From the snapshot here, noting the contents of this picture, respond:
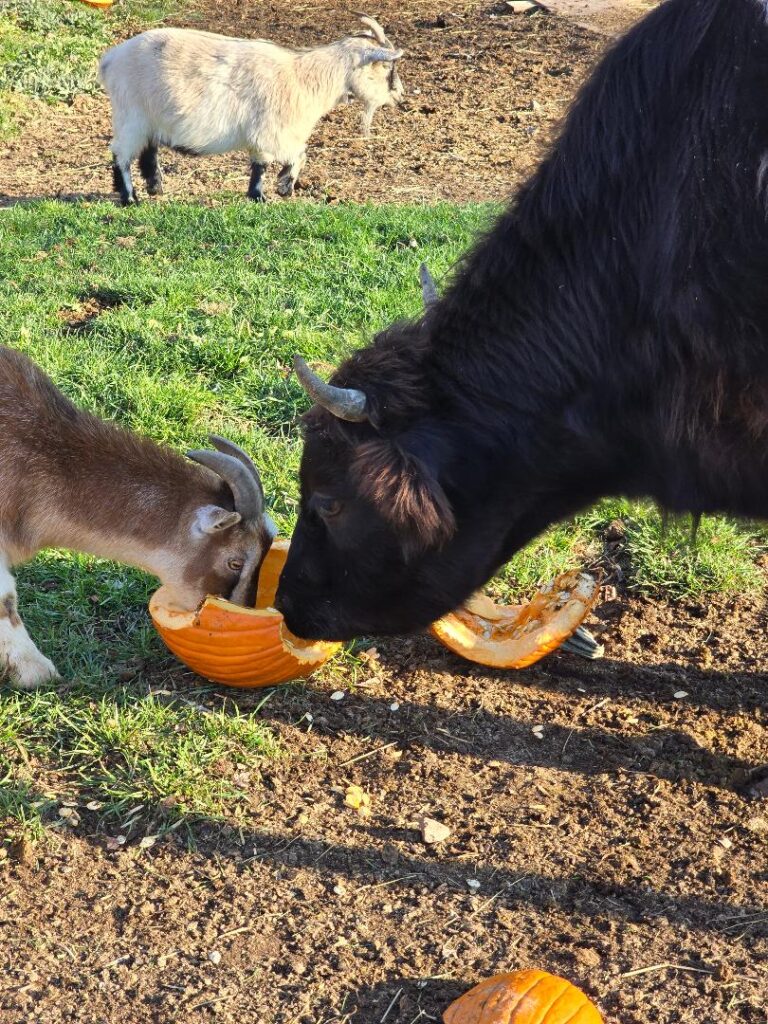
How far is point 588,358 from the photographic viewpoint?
3.43 meters

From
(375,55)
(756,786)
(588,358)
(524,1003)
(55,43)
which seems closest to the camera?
(524,1003)

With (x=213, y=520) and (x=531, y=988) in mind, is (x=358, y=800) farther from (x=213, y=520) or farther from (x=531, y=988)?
(x=213, y=520)

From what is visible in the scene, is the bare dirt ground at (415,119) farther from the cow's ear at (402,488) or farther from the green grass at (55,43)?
the cow's ear at (402,488)

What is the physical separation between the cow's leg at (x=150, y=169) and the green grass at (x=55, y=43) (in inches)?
108

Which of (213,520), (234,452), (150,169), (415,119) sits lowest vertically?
(150,169)

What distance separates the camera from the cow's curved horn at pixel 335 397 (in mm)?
3494

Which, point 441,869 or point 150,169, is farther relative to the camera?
point 150,169

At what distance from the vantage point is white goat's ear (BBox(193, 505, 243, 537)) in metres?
4.64

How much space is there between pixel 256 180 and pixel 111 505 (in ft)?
22.3

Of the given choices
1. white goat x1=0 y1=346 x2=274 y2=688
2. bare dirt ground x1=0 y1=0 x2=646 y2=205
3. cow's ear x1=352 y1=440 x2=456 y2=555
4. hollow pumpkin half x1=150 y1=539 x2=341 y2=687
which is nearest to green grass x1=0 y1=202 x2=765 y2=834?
hollow pumpkin half x1=150 y1=539 x2=341 y2=687

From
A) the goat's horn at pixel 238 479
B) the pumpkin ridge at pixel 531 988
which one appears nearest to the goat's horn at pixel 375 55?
the goat's horn at pixel 238 479

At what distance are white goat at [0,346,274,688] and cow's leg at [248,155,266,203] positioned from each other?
20.8ft

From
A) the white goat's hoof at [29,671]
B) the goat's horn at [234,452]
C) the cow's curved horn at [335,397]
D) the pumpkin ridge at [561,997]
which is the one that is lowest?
the white goat's hoof at [29,671]

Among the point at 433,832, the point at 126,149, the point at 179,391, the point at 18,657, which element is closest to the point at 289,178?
the point at 126,149
